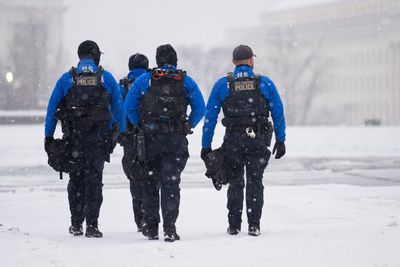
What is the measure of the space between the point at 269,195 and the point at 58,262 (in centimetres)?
622

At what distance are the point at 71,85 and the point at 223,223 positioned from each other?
2.63 m

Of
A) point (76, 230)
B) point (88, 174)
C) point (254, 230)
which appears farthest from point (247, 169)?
point (76, 230)

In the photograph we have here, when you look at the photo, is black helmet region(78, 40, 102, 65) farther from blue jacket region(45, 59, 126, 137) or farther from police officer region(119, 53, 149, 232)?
police officer region(119, 53, 149, 232)

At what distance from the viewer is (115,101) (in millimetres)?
8484

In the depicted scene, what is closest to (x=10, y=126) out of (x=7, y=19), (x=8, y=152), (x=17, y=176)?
(x=8, y=152)

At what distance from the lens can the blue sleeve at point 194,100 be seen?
26.7 ft

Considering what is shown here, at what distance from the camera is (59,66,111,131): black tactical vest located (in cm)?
827

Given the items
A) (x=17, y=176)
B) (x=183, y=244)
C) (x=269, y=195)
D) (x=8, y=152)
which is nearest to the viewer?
(x=183, y=244)

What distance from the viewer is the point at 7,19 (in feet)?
274

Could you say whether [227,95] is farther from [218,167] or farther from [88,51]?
[88,51]

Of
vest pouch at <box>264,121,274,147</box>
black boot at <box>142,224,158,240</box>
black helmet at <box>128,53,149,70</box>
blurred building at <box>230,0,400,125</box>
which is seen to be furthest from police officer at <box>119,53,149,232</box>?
blurred building at <box>230,0,400,125</box>

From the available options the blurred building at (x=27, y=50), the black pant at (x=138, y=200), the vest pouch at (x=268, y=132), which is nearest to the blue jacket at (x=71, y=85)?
the black pant at (x=138, y=200)

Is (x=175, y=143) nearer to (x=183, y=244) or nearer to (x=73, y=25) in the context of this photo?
(x=183, y=244)

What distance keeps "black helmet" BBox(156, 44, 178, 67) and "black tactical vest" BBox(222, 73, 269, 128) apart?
0.60 meters
